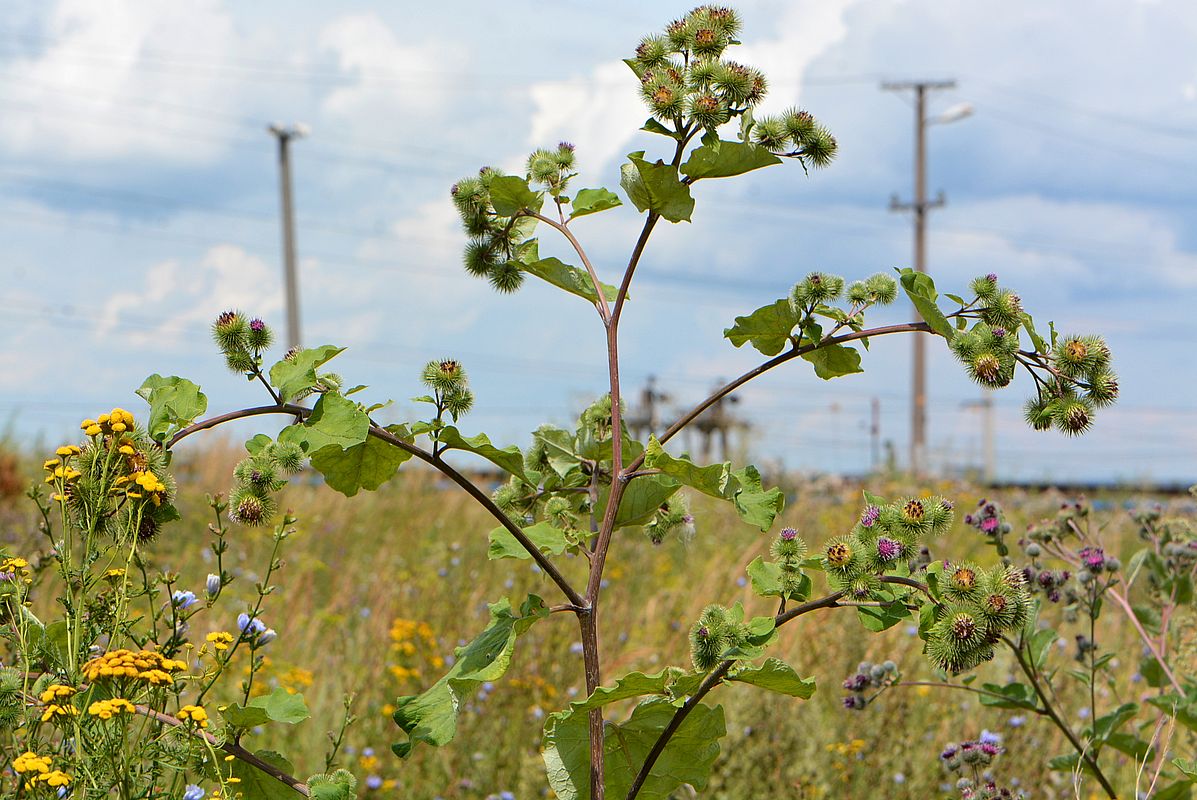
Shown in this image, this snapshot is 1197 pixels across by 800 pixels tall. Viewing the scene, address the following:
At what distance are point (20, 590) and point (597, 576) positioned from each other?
1059mm

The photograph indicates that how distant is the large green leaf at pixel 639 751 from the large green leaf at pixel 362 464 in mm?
503

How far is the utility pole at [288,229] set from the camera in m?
24.4

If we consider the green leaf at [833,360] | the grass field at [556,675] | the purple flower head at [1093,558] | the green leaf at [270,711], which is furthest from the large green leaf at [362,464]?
the purple flower head at [1093,558]

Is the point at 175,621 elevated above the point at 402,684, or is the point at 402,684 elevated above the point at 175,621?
the point at 175,621

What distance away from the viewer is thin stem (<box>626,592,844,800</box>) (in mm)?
1719

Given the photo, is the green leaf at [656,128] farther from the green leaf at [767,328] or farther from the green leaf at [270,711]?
the green leaf at [270,711]

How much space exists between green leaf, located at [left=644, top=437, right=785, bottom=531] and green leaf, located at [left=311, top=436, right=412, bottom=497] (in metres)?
0.44

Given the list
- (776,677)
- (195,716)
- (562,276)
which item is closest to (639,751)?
(776,677)

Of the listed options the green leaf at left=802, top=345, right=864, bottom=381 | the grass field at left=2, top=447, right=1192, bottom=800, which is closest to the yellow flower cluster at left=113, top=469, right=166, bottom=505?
the green leaf at left=802, top=345, right=864, bottom=381

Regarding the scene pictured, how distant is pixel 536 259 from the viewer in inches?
77.4

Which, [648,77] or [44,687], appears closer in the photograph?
[648,77]

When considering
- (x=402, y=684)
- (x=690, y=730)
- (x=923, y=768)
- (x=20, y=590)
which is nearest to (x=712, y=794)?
(x=923, y=768)

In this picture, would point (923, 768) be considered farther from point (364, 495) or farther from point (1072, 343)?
point (364, 495)

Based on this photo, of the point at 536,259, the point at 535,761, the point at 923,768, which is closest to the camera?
the point at 536,259
